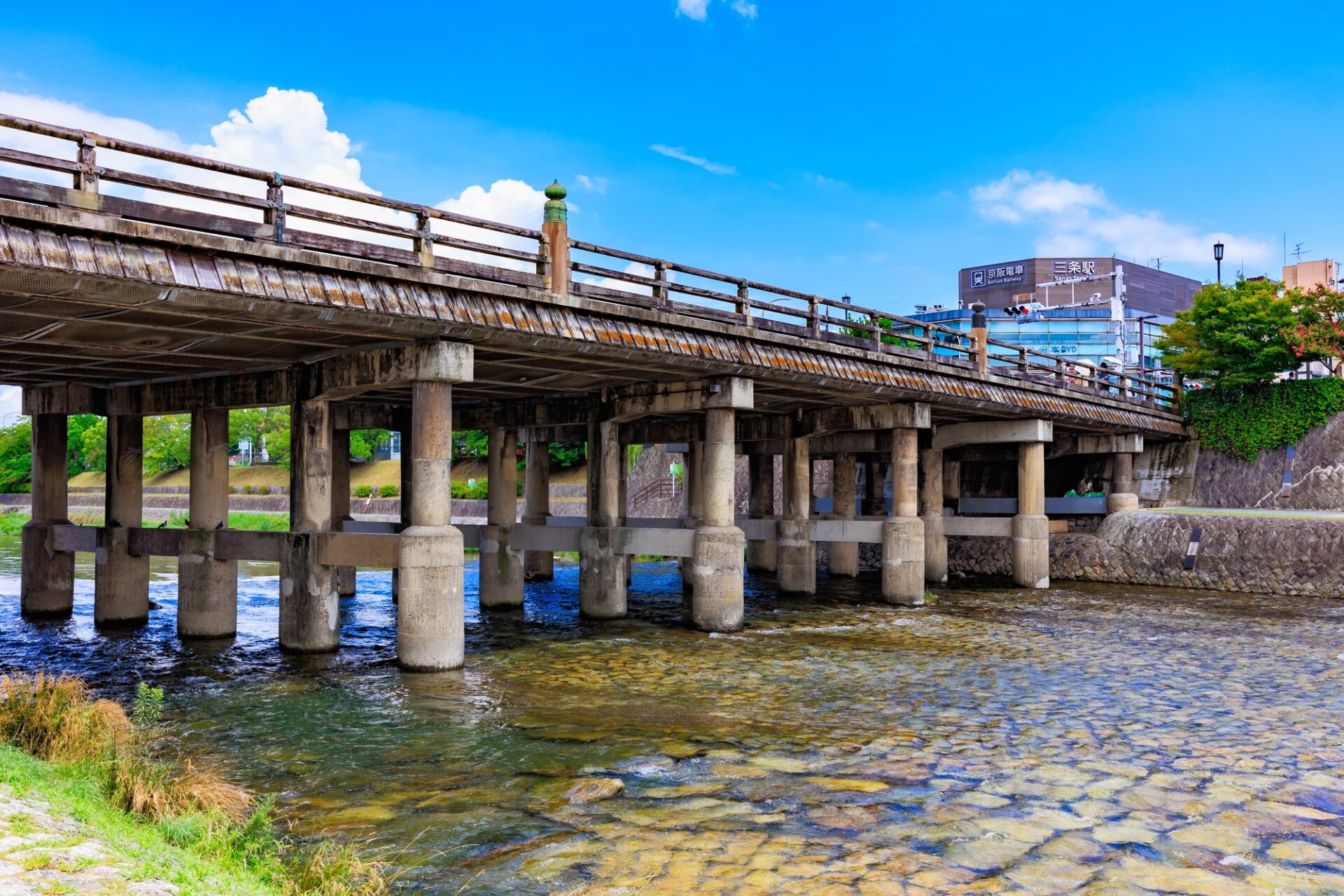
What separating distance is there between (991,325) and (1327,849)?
3099 inches

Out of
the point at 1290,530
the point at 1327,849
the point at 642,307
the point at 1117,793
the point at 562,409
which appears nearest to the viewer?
the point at 1327,849

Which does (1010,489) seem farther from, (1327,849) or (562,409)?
(1327,849)

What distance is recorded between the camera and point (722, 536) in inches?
822

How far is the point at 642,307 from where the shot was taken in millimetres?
18062

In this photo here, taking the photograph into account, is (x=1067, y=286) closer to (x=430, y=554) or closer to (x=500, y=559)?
(x=500, y=559)

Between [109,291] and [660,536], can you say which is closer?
[109,291]

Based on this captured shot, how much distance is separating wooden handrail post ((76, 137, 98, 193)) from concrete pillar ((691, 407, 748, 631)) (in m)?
12.2

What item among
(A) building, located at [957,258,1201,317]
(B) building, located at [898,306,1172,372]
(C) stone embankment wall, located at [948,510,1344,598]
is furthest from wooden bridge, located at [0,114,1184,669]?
(A) building, located at [957,258,1201,317]

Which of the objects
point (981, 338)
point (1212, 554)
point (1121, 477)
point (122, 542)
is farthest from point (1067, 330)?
point (122, 542)

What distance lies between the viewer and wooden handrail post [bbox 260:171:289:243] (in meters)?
13.3

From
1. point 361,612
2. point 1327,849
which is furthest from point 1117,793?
point 361,612

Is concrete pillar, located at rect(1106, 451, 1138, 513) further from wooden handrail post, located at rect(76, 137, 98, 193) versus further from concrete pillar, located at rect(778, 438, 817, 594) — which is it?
wooden handrail post, located at rect(76, 137, 98, 193)

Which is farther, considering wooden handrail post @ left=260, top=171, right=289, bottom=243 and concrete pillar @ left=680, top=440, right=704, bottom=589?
concrete pillar @ left=680, top=440, right=704, bottom=589

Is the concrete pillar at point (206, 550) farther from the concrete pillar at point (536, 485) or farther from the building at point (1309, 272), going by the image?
the building at point (1309, 272)
